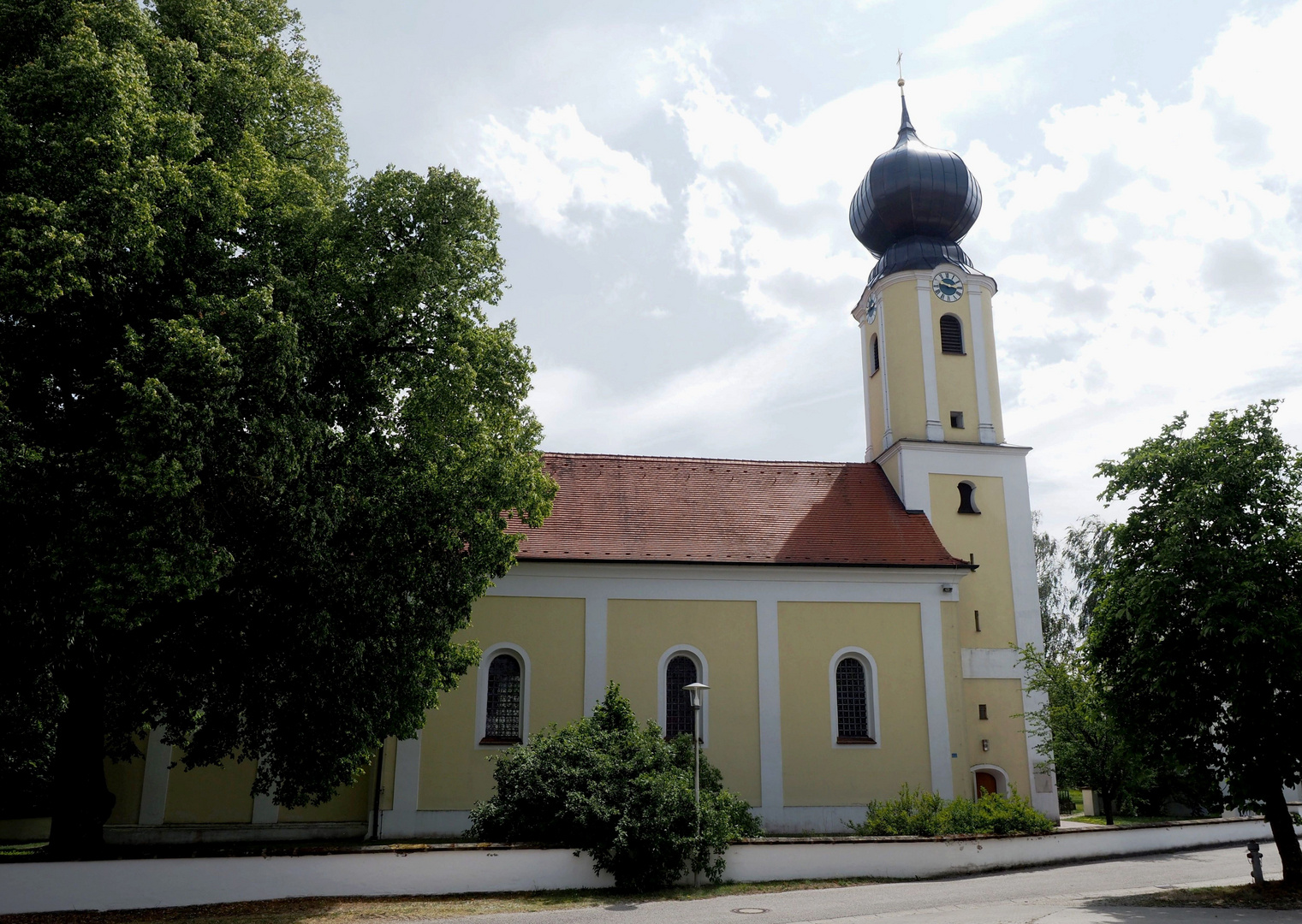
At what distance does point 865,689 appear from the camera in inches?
961

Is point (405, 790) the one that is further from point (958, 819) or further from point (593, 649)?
point (958, 819)

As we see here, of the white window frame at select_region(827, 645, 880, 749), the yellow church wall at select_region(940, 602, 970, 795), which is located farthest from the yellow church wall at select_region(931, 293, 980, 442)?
the white window frame at select_region(827, 645, 880, 749)

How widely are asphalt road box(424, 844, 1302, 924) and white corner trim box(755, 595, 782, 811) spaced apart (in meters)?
6.61

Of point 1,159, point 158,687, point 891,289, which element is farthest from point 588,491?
point 1,159

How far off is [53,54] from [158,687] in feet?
30.1

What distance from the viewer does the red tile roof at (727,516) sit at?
24484mm

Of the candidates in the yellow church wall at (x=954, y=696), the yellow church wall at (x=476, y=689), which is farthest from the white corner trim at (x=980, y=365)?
the yellow church wall at (x=476, y=689)

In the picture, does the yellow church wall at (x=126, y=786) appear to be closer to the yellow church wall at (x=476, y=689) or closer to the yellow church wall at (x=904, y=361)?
the yellow church wall at (x=476, y=689)

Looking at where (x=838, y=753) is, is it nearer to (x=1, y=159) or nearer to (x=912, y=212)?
(x=912, y=212)

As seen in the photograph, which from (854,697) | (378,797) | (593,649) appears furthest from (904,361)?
(378,797)

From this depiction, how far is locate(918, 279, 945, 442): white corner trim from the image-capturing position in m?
27.8

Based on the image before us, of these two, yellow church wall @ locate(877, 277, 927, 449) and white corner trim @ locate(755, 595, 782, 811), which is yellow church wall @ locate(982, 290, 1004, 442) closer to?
yellow church wall @ locate(877, 277, 927, 449)

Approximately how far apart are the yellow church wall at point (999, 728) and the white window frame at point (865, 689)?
8.88 feet

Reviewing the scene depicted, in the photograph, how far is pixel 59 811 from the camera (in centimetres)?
1472
